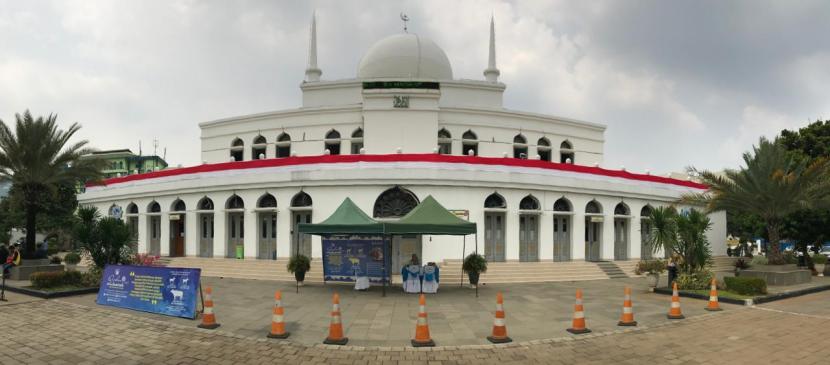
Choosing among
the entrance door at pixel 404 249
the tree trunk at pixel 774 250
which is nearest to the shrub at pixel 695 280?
the tree trunk at pixel 774 250

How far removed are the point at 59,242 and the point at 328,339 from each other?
144 ft

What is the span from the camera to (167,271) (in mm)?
11977

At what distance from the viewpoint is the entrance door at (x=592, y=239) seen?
24.8 meters

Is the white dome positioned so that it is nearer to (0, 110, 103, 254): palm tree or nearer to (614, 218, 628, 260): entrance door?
(614, 218, 628, 260): entrance door

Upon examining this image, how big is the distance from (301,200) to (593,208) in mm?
14610

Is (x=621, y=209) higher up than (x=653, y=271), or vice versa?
(x=621, y=209)

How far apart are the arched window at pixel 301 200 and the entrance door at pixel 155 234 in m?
10.1

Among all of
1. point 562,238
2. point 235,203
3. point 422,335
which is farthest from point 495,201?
point 422,335

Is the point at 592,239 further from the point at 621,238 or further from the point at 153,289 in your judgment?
the point at 153,289

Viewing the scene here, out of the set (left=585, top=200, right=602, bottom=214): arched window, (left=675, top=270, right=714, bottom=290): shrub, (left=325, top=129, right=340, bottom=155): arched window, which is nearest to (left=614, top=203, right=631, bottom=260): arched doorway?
(left=585, top=200, right=602, bottom=214): arched window

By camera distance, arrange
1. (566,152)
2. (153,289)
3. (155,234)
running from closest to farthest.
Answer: (153,289)
(155,234)
(566,152)

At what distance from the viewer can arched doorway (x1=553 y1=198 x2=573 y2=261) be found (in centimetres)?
2375

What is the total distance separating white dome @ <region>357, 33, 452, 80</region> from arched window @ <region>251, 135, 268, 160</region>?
25.4ft

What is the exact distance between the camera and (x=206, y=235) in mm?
25453
